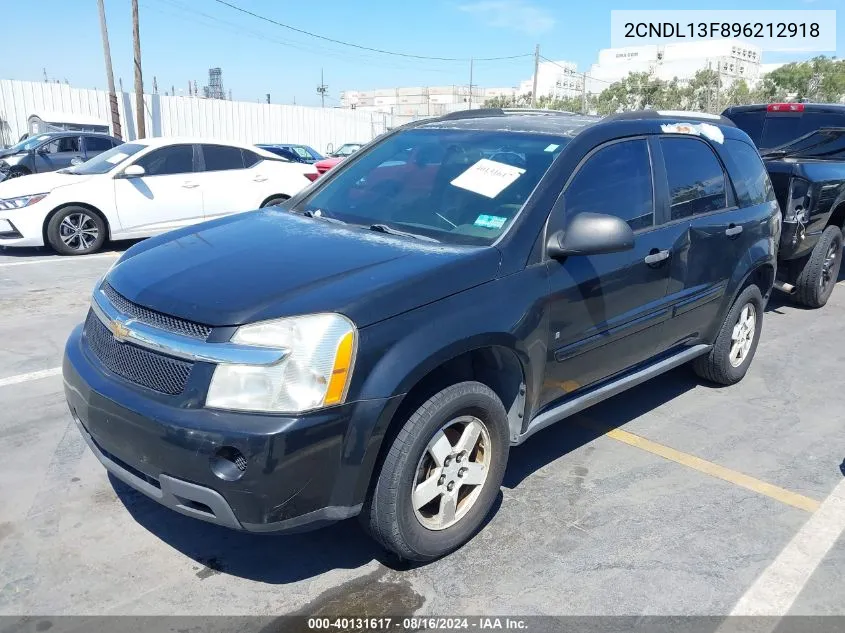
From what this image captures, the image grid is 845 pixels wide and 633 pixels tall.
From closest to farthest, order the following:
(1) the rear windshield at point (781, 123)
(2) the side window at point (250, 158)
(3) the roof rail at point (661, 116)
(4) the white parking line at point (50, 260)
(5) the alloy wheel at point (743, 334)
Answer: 1. (3) the roof rail at point (661, 116)
2. (5) the alloy wheel at point (743, 334)
3. (1) the rear windshield at point (781, 123)
4. (4) the white parking line at point (50, 260)
5. (2) the side window at point (250, 158)

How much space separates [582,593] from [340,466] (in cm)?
114

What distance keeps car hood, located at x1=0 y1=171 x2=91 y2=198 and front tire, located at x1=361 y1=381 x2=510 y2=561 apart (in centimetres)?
792

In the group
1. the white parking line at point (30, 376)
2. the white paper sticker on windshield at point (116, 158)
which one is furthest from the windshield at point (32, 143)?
the white parking line at point (30, 376)

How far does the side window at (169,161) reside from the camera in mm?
9375

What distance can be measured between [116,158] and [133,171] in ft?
1.48

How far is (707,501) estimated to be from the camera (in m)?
3.49

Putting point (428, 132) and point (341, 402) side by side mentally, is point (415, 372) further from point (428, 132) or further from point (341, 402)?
point (428, 132)

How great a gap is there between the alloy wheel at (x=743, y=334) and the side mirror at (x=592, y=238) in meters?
2.18

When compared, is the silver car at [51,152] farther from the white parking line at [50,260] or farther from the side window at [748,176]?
the side window at [748,176]

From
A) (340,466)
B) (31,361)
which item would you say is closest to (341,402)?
(340,466)

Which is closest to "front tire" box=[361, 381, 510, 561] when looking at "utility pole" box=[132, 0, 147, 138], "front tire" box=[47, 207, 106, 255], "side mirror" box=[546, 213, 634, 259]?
"side mirror" box=[546, 213, 634, 259]

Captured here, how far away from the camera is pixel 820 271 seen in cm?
700

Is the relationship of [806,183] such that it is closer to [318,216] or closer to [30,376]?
[318,216]

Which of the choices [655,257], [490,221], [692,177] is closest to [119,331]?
[490,221]
